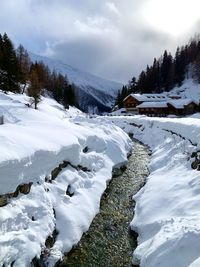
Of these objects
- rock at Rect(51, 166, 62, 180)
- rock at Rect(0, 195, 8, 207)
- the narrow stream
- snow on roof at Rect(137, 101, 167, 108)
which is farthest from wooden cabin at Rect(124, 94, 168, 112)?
rock at Rect(0, 195, 8, 207)

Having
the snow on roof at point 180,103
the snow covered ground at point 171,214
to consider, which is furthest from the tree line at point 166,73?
the snow covered ground at point 171,214

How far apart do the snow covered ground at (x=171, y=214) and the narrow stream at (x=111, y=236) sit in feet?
1.54

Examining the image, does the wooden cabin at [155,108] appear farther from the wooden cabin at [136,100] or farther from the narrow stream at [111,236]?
the narrow stream at [111,236]

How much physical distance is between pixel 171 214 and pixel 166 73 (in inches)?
5682

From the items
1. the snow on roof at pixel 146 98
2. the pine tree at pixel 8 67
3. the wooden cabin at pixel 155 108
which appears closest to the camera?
the pine tree at pixel 8 67

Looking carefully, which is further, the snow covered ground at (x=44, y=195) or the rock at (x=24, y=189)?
the rock at (x=24, y=189)

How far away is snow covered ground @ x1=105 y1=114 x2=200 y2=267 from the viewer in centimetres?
980

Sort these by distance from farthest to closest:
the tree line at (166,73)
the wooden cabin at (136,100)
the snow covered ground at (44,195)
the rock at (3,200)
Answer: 1. the tree line at (166,73)
2. the wooden cabin at (136,100)
3. the rock at (3,200)
4. the snow covered ground at (44,195)

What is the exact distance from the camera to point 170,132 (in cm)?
3409

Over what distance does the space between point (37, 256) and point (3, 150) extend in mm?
3996

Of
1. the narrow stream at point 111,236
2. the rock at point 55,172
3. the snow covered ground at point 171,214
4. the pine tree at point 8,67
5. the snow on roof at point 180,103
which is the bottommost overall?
the narrow stream at point 111,236

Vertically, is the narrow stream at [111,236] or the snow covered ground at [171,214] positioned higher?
the snow covered ground at [171,214]

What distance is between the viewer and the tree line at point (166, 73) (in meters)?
148

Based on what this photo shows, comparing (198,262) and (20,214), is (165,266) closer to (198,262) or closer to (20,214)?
(198,262)
